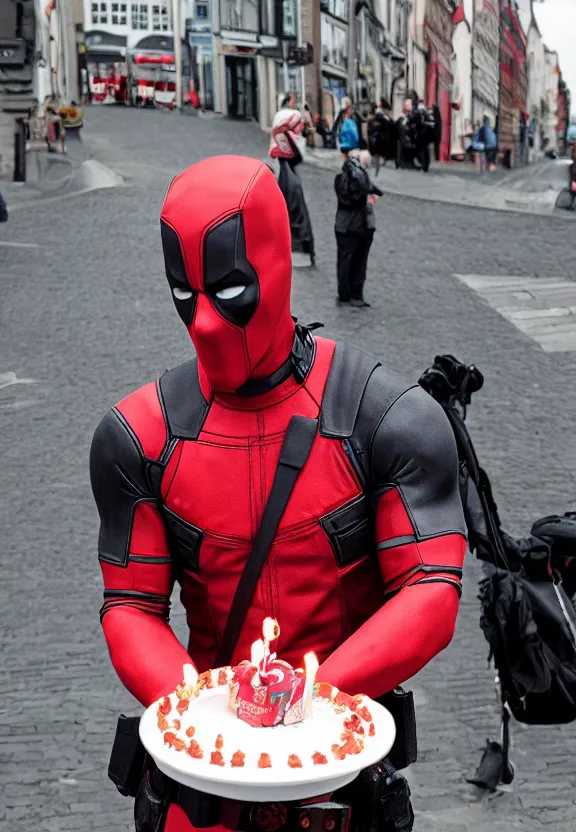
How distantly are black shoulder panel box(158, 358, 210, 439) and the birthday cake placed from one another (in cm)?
45

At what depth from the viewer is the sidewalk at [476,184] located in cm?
2072

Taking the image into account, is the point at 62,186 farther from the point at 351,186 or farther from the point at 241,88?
the point at 241,88

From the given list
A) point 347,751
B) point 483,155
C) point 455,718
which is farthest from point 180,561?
point 483,155

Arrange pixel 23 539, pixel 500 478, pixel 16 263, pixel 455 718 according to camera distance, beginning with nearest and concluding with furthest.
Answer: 1. pixel 455 718
2. pixel 23 539
3. pixel 500 478
4. pixel 16 263

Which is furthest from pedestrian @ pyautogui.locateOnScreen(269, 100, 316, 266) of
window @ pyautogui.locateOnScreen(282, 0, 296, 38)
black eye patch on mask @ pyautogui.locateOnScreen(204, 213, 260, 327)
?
window @ pyautogui.locateOnScreen(282, 0, 296, 38)

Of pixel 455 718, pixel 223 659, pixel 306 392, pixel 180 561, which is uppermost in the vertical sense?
pixel 306 392

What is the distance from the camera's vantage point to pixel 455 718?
5.27 meters

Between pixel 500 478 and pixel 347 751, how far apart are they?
237 inches

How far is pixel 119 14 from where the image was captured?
2627cm

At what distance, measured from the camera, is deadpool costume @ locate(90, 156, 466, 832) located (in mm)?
2363

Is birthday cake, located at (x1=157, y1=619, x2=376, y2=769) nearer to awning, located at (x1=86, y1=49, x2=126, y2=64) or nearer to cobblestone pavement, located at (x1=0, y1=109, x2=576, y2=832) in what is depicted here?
cobblestone pavement, located at (x1=0, y1=109, x2=576, y2=832)

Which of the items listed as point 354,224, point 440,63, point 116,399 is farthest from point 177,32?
point 116,399

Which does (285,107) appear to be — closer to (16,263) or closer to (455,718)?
(16,263)

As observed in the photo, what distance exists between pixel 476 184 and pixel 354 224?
10.8 metres
